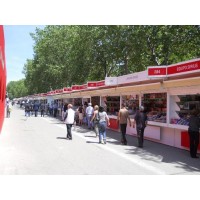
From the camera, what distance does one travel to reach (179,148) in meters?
12.9

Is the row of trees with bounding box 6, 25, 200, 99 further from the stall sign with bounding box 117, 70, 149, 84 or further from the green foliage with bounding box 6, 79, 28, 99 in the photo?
the green foliage with bounding box 6, 79, 28, 99

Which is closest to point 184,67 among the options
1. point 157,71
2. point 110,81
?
point 157,71

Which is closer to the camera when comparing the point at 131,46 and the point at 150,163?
the point at 150,163

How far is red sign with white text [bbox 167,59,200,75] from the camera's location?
1165 cm

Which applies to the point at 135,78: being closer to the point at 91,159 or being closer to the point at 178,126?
the point at 178,126

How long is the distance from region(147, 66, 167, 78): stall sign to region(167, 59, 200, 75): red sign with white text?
0.21m

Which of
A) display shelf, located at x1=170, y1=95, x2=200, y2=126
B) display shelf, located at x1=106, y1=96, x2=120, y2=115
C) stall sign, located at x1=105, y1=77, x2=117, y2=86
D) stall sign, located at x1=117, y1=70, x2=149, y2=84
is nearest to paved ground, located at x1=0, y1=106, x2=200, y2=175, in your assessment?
display shelf, located at x1=170, y1=95, x2=200, y2=126

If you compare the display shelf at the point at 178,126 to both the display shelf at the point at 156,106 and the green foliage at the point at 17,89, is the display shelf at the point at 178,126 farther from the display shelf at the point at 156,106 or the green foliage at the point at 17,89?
the green foliage at the point at 17,89
